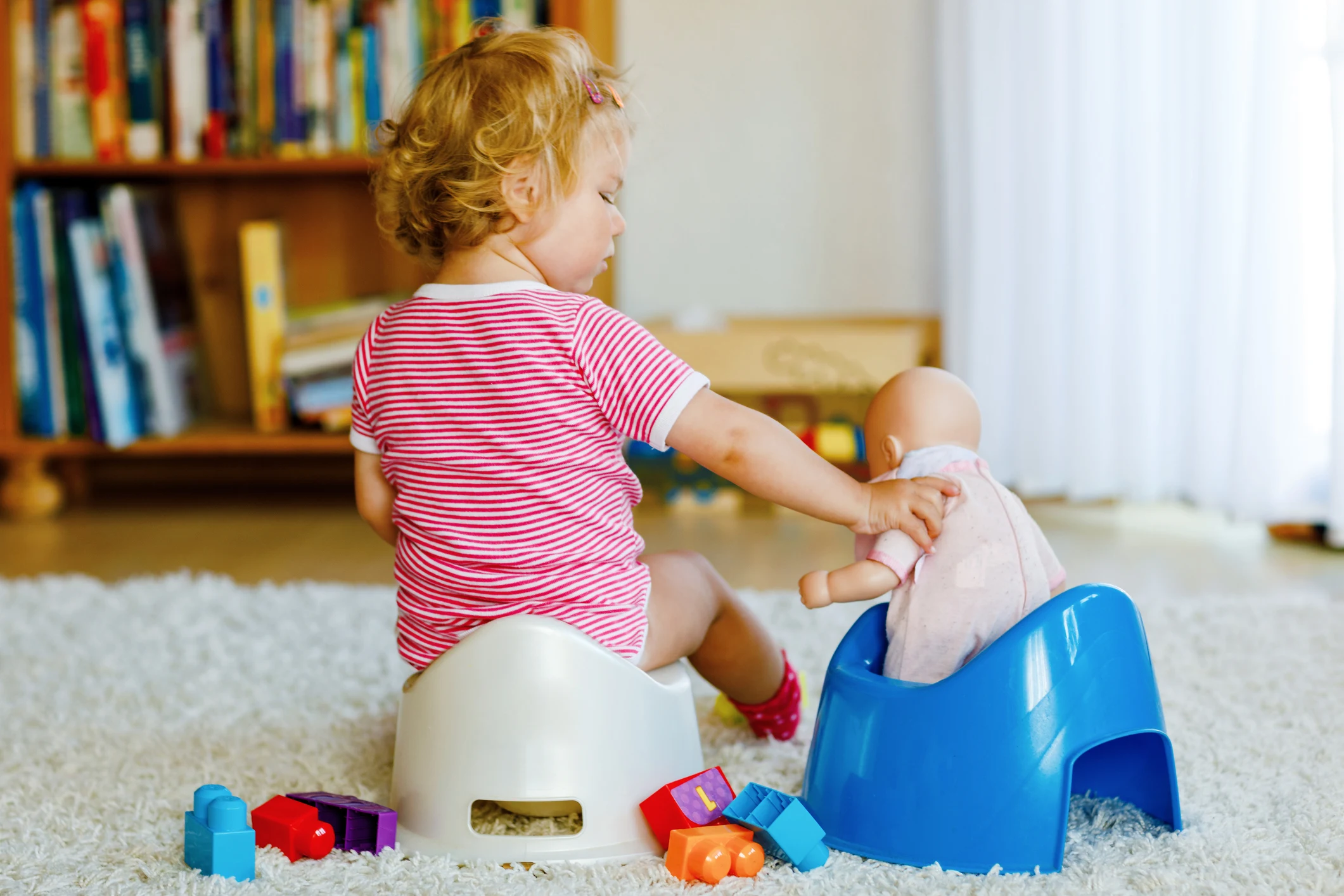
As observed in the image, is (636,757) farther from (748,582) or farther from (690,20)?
(690,20)

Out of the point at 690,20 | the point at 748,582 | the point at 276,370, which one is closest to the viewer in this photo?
the point at 748,582

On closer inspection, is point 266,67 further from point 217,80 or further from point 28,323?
point 28,323

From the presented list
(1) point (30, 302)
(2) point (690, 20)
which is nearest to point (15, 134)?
(1) point (30, 302)

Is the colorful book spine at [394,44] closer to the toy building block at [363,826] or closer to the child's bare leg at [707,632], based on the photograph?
the child's bare leg at [707,632]

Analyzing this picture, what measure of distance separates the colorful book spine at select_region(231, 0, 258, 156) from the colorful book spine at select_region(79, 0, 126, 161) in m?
0.18

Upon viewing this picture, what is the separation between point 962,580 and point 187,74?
169cm

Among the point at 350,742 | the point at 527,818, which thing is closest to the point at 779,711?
the point at 527,818

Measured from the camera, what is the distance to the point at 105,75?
82.5 inches

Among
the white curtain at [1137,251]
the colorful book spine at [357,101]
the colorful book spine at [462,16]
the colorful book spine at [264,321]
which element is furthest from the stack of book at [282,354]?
the white curtain at [1137,251]

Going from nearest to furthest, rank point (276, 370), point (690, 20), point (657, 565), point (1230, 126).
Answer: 1. point (657, 565)
2. point (1230, 126)
3. point (276, 370)
4. point (690, 20)

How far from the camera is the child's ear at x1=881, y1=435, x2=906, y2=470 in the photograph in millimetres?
929

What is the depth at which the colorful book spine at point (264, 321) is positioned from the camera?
2.14m

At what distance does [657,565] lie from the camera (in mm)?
1015

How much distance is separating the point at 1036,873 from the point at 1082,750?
0.26 ft
